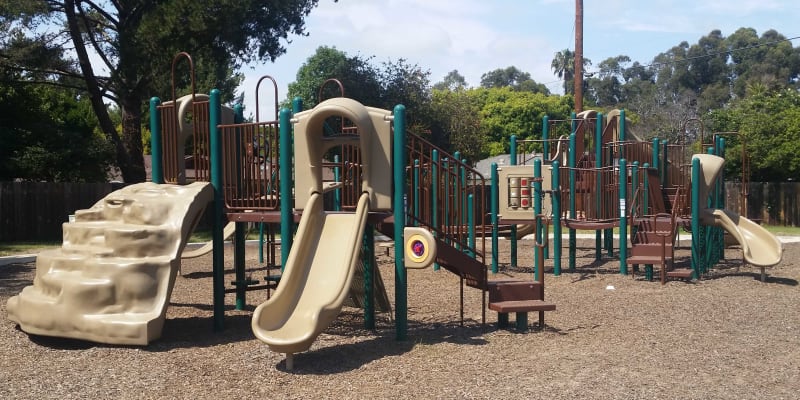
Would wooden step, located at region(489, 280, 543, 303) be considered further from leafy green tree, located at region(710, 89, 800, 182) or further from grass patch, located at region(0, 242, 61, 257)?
leafy green tree, located at region(710, 89, 800, 182)

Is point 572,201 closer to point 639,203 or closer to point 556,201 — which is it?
point 556,201

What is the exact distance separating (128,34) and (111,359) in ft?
62.1

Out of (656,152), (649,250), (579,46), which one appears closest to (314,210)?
(649,250)

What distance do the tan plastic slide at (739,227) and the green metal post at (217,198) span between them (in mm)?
9720

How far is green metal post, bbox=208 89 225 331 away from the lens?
30.7ft

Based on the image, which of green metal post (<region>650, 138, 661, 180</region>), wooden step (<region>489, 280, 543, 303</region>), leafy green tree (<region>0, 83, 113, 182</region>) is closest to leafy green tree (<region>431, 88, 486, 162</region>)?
leafy green tree (<region>0, 83, 113, 182</region>)

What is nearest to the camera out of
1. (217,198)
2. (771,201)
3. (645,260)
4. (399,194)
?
(399,194)

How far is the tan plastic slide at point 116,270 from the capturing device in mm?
8148

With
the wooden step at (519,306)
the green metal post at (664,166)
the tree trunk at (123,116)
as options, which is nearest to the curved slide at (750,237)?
the green metal post at (664,166)

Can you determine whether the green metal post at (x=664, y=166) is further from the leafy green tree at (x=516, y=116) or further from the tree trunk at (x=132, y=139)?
the leafy green tree at (x=516, y=116)

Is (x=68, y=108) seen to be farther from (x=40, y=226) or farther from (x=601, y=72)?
(x=601, y=72)

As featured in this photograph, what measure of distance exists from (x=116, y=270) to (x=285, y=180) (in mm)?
2005

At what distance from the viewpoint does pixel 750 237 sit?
15164mm

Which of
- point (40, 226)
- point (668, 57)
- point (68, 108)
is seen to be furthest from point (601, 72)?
point (40, 226)
